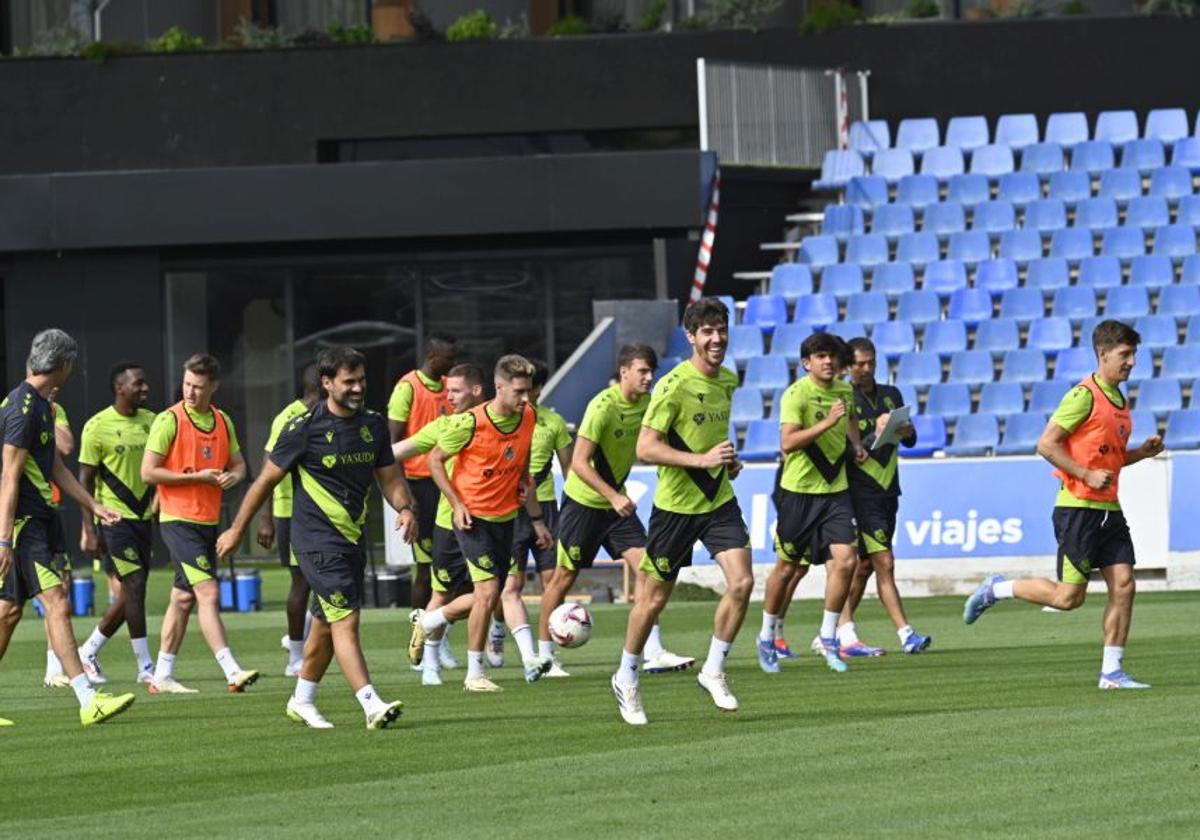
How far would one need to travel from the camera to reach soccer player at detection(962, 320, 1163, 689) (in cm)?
1326

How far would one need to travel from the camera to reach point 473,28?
33.2 metres

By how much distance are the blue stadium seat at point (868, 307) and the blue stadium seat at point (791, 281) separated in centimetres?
68

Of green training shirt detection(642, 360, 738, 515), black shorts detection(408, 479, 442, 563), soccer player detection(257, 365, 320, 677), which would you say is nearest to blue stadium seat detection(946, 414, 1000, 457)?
soccer player detection(257, 365, 320, 677)

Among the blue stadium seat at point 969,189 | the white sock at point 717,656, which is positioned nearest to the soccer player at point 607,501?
the white sock at point 717,656

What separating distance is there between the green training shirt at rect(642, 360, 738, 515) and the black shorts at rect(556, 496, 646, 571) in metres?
3.60

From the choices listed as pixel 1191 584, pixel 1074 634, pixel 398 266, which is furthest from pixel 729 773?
pixel 398 266

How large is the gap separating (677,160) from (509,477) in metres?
16.8

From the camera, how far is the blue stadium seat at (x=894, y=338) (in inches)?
1157

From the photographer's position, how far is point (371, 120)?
33125mm

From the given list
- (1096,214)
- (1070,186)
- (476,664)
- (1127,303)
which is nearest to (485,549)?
(476,664)

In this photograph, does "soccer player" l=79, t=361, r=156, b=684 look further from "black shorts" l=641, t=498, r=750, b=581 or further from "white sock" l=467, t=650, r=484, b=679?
"black shorts" l=641, t=498, r=750, b=581

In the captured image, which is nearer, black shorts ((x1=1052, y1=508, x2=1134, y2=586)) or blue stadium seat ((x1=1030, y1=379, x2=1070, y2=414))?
black shorts ((x1=1052, y1=508, x2=1134, y2=586))

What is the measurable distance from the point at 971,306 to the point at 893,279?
1.22m

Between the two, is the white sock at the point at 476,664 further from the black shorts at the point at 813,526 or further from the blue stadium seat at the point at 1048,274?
the blue stadium seat at the point at 1048,274
